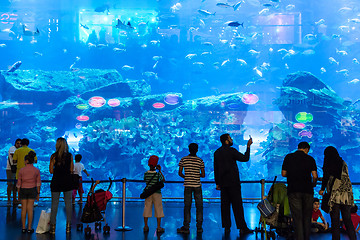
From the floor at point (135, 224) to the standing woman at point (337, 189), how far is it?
0.84 metres

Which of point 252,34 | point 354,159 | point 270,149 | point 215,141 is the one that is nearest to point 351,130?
point 354,159

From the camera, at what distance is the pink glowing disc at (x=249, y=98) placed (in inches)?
1020

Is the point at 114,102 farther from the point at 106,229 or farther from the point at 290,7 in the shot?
the point at 106,229

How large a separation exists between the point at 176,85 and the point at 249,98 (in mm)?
13488

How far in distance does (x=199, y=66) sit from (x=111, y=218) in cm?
3082

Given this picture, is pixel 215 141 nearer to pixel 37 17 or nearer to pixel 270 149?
pixel 270 149

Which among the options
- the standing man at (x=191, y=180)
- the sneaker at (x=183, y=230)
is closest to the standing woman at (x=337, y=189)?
the standing man at (x=191, y=180)

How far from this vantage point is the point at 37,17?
109ft

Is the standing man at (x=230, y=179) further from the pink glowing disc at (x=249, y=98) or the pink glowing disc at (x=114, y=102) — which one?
the pink glowing disc at (x=114, y=102)

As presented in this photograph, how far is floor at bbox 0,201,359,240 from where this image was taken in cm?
520

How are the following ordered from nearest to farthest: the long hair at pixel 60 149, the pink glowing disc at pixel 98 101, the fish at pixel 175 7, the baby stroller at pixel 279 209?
the baby stroller at pixel 279 209
the long hair at pixel 60 149
the pink glowing disc at pixel 98 101
the fish at pixel 175 7

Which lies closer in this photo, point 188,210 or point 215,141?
point 188,210

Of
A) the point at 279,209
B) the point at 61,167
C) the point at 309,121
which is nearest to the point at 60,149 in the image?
the point at 61,167

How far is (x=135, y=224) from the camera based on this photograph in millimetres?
6293
